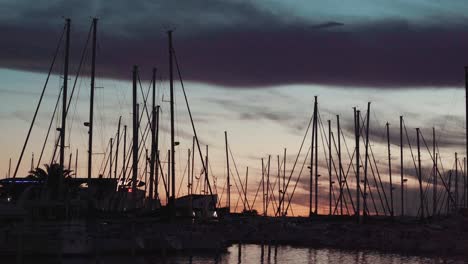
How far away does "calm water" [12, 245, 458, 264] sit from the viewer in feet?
186

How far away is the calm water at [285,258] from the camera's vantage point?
186ft

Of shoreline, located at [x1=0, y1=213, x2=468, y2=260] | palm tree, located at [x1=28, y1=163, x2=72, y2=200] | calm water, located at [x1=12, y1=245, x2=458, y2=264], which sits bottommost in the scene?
calm water, located at [x1=12, y1=245, x2=458, y2=264]

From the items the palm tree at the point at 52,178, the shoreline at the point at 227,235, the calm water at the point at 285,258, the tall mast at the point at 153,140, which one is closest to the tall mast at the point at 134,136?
the tall mast at the point at 153,140

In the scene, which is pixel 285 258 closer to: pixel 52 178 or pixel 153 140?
pixel 153 140

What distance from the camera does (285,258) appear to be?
229ft

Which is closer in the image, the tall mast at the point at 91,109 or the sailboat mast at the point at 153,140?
the tall mast at the point at 91,109

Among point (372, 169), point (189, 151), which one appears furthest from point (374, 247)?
point (189, 151)

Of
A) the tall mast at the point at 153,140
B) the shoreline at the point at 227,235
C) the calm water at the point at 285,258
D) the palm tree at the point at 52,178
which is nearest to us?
the shoreline at the point at 227,235

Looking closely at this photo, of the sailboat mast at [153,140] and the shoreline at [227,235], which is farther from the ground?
the sailboat mast at [153,140]

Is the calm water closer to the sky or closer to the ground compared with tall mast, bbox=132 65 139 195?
closer to the ground

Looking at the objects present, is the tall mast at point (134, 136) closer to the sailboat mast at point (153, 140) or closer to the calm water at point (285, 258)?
the sailboat mast at point (153, 140)

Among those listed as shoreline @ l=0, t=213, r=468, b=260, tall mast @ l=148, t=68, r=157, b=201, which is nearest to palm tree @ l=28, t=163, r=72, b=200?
tall mast @ l=148, t=68, r=157, b=201

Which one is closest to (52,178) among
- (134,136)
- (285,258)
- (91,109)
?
(134,136)

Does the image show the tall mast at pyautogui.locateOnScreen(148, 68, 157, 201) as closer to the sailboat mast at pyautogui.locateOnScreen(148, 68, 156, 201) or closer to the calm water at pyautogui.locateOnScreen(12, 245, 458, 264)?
the sailboat mast at pyautogui.locateOnScreen(148, 68, 156, 201)
